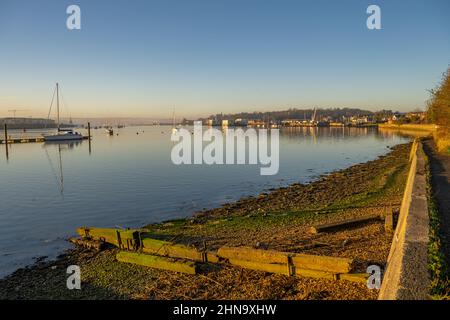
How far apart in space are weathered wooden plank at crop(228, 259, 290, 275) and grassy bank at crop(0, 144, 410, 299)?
0.49 ft

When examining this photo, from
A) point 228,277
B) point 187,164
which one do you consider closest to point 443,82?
point 187,164

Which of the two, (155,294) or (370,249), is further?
(370,249)

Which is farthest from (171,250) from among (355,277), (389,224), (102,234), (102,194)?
(102,194)

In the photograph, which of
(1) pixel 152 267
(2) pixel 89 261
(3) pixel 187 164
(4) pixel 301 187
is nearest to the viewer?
(1) pixel 152 267

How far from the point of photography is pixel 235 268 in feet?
31.9

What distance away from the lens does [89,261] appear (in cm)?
1289

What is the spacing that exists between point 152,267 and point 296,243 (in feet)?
15.6

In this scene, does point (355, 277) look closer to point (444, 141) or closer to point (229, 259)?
point (229, 259)

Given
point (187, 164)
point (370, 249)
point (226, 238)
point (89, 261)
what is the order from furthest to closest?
point (187, 164) < point (226, 238) < point (89, 261) < point (370, 249)

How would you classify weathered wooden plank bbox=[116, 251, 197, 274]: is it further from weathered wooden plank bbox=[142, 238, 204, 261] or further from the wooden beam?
the wooden beam

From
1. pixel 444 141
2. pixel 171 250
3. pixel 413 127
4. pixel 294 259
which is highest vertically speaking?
pixel 413 127

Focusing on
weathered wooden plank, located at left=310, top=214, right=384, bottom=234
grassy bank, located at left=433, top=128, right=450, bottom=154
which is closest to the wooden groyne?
weathered wooden plank, located at left=310, top=214, right=384, bottom=234

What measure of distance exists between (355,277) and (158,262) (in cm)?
585

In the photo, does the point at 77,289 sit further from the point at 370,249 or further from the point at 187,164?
the point at 187,164
